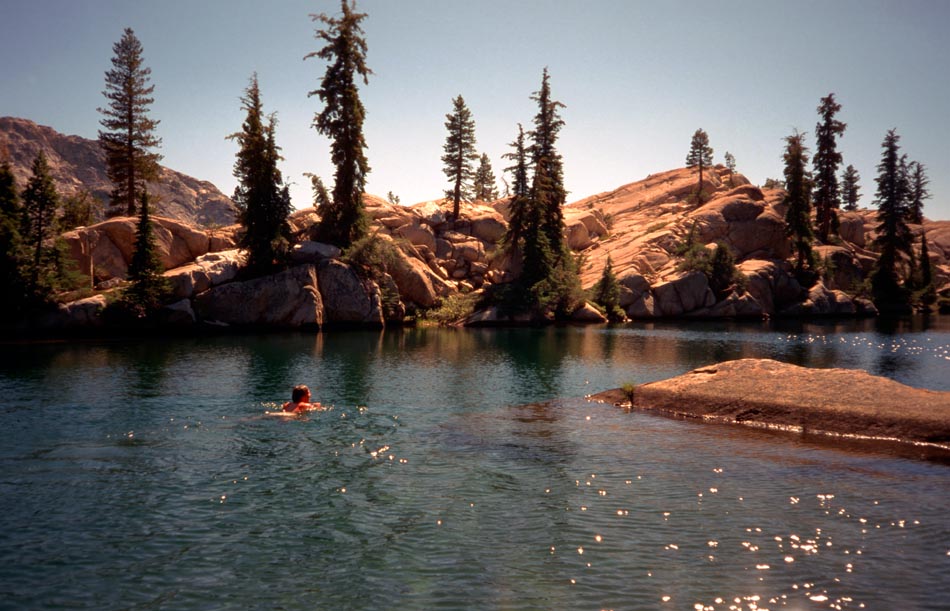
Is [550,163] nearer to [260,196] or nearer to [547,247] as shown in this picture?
[547,247]

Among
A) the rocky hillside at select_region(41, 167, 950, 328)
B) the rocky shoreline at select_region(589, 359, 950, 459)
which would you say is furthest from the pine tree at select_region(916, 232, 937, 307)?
the rocky shoreline at select_region(589, 359, 950, 459)

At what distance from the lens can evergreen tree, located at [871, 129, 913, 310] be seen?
8588 centimetres

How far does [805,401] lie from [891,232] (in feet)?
280

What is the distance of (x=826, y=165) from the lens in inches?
3533

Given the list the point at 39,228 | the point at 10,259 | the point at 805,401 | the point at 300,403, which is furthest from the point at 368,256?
the point at 805,401

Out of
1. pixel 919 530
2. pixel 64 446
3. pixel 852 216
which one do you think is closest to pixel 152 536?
pixel 64 446

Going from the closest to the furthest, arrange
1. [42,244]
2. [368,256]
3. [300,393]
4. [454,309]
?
[300,393], [42,244], [368,256], [454,309]

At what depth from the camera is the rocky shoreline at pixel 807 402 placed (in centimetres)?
1877

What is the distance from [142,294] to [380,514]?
4804cm

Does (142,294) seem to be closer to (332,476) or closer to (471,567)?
(332,476)

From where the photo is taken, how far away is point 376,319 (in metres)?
62.9

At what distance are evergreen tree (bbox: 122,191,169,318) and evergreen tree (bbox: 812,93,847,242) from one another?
91.5 m

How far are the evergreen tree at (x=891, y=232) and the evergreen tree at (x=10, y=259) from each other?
107005mm

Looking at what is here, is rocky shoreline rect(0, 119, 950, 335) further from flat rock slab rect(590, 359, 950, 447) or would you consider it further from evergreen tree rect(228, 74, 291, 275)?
flat rock slab rect(590, 359, 950, 447)
